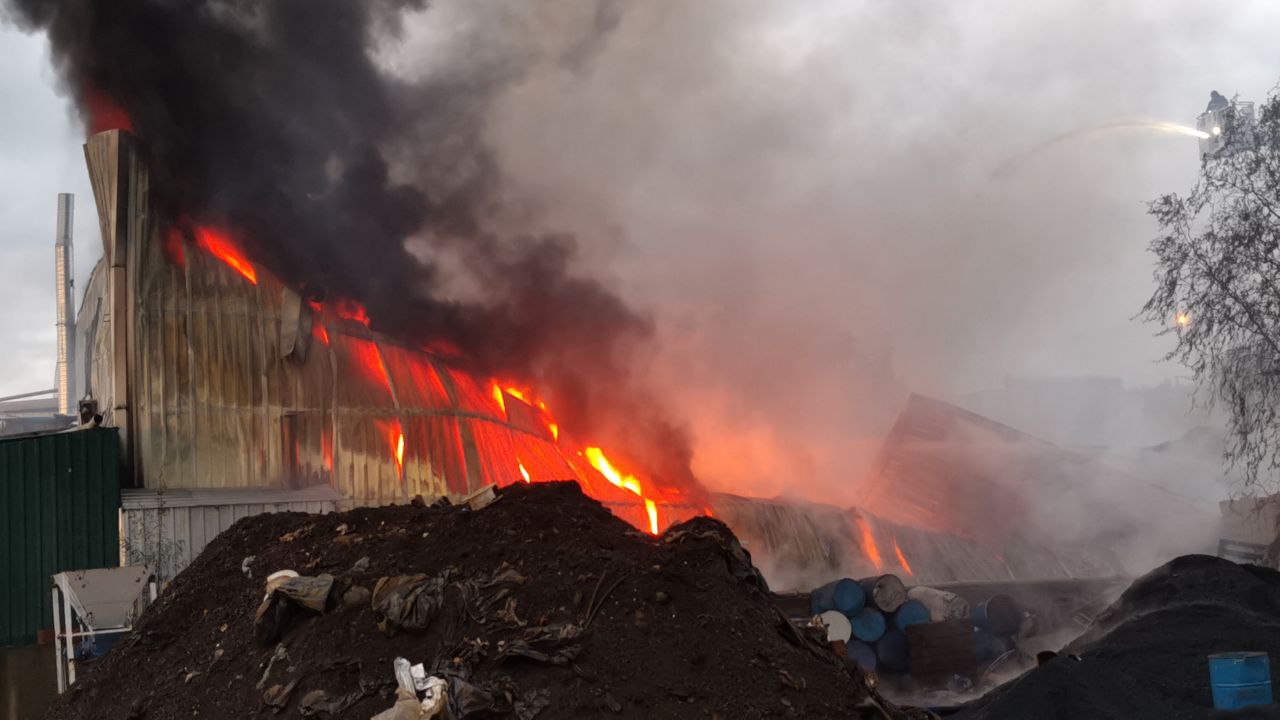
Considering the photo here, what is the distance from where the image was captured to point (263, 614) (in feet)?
27.2

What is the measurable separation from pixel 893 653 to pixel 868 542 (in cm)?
744

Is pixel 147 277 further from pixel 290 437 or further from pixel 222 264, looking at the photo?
pixel 290 437

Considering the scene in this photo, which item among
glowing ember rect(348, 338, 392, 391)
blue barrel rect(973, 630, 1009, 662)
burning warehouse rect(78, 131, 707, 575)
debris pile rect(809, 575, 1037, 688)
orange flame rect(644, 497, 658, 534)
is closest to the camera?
burning warehouse rect(78, 131, 707, 575)

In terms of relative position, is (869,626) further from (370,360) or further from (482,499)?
(482,499)

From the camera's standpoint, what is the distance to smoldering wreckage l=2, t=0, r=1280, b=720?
7996mm

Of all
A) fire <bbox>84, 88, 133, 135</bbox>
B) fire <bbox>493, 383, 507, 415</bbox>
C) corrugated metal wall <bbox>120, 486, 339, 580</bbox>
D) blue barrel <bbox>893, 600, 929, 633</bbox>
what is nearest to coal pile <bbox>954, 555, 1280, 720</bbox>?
blue barrel <bbox>893, 600, 929, 633</bbox>

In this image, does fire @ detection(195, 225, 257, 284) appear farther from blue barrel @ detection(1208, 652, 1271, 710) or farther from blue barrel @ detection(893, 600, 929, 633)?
blue barrel @ detection(1208, 652, 1271, 710)

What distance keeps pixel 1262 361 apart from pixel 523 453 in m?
13.6

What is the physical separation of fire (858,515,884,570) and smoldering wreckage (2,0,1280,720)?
8cm

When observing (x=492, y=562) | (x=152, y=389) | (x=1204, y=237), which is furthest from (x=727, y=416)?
(x=492, y=562)

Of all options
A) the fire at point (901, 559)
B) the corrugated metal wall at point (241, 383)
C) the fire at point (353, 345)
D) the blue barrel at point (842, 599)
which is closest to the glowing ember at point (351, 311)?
the fire at point (353, 345)

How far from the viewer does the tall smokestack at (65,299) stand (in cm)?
3244

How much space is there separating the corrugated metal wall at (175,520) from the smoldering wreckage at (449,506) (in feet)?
0.17

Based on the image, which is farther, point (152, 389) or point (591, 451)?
point (591, 451)
